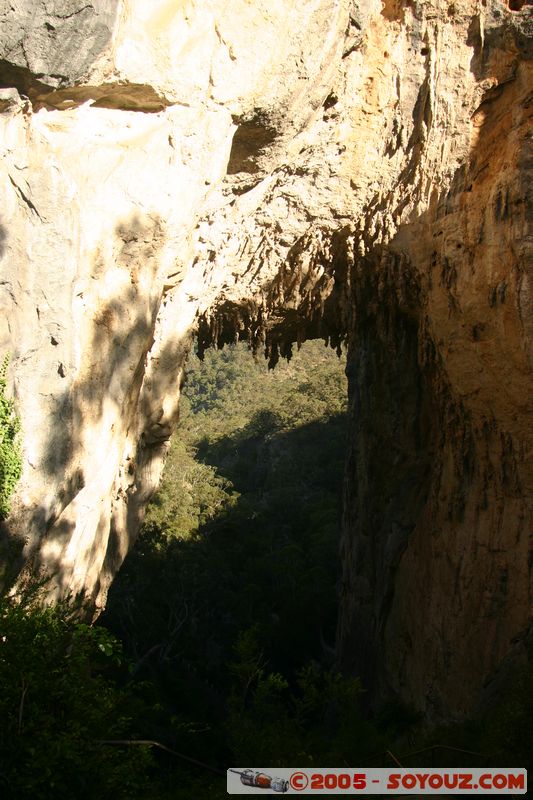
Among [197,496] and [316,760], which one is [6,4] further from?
[197,496]

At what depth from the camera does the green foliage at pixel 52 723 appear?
394 cm

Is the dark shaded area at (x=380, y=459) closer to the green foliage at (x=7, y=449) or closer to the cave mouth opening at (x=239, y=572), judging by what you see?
the cave mouth opening at (x=239, y=572)

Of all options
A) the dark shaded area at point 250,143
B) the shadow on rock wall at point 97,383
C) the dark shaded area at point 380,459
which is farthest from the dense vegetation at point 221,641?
the dark shaded area at point 250,143

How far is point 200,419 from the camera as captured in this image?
44.6 m

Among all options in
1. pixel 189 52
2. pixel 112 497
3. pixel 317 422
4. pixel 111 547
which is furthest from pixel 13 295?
pixel 317 422

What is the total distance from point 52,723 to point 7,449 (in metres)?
2.39

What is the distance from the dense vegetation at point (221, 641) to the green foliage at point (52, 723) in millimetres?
11

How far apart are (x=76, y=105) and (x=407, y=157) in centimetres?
434

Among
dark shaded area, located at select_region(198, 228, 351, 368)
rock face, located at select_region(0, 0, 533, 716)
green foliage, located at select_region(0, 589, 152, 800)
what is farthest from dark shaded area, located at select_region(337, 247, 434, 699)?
Result: green foliage, located at select_region(0, 589, 152, 800)

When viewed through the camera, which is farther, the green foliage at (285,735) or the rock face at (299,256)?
the green foliage at (285,735)

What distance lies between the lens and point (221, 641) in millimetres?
20453

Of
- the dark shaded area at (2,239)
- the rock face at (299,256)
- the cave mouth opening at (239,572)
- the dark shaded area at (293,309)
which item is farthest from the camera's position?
the cave mouth opening at (239,572)

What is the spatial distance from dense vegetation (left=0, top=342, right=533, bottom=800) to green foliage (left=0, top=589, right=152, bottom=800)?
11 mm

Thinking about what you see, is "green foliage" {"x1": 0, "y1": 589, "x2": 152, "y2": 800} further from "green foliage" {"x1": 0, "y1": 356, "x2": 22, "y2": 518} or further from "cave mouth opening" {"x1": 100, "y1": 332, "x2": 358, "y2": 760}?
"cave mouth opening" {"x1": 100, "y1": 332, "x2": 358, "y2": 760}
